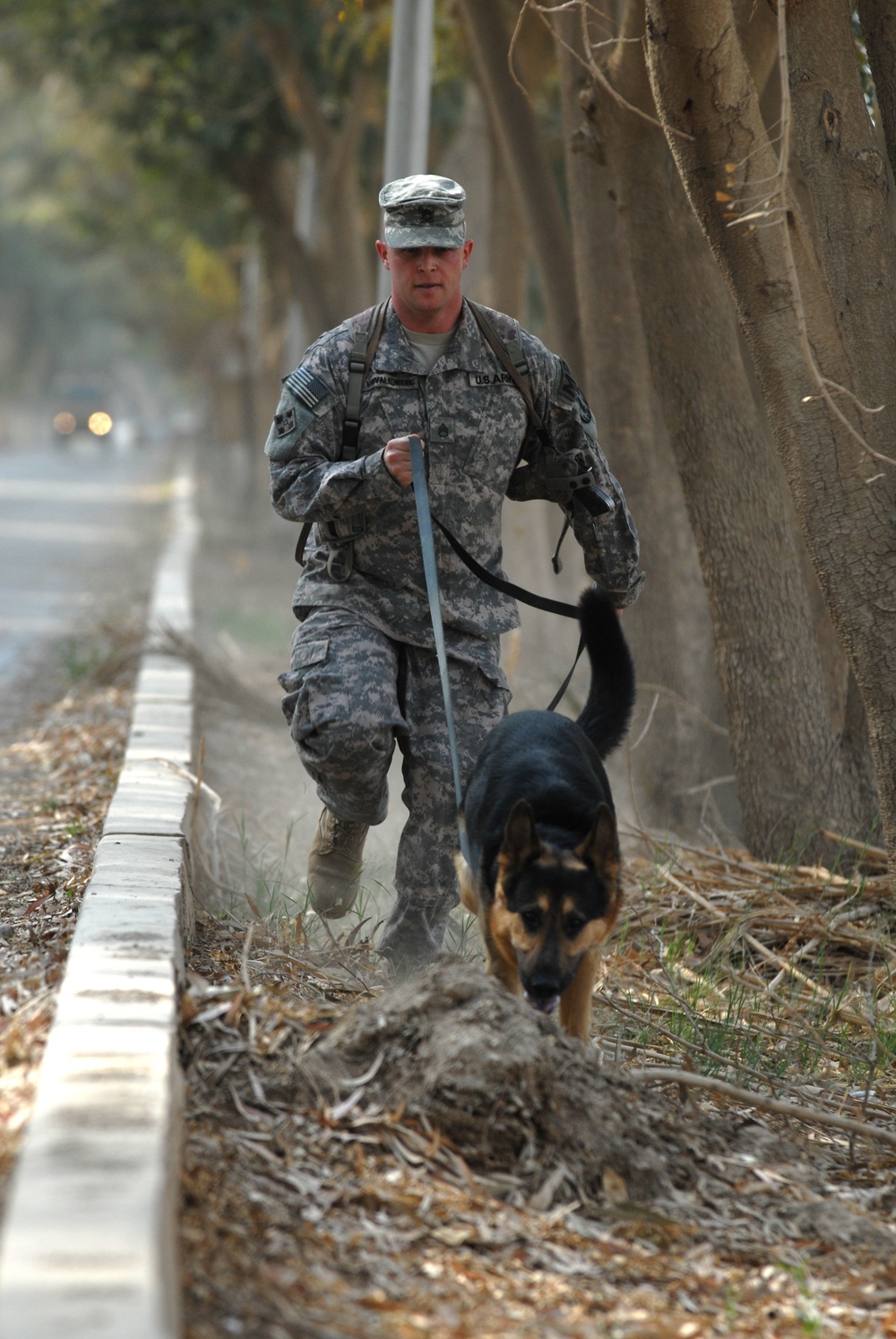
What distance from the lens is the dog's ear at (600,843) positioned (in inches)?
136

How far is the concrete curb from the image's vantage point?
203cm

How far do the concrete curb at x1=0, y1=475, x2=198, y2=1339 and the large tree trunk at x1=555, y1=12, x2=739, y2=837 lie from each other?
3035mm

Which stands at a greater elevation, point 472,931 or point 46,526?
→ point 46,526

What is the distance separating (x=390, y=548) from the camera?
4535 mm

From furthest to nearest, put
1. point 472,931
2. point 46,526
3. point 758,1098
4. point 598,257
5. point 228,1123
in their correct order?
point 46,526
point 598,257
point 472,931
point 758,1098
point 228,1123

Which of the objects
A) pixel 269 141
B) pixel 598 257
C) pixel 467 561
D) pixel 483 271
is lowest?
pixel 467 561

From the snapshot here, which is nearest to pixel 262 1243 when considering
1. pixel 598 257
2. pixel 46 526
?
pixel 598 257

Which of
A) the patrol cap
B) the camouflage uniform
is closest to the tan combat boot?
the camouflage uniform

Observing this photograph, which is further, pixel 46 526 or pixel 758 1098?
pixel 46 526

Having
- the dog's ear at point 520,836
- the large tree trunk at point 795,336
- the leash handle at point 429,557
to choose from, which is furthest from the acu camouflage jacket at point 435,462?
the dog's ear at point 520,836

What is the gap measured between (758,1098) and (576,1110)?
43 centimetres

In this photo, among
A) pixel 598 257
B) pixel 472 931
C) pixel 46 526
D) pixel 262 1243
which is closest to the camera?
pixel 262 1243

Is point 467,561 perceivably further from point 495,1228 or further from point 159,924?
point 495,1228

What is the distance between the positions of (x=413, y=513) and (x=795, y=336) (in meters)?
1.19
